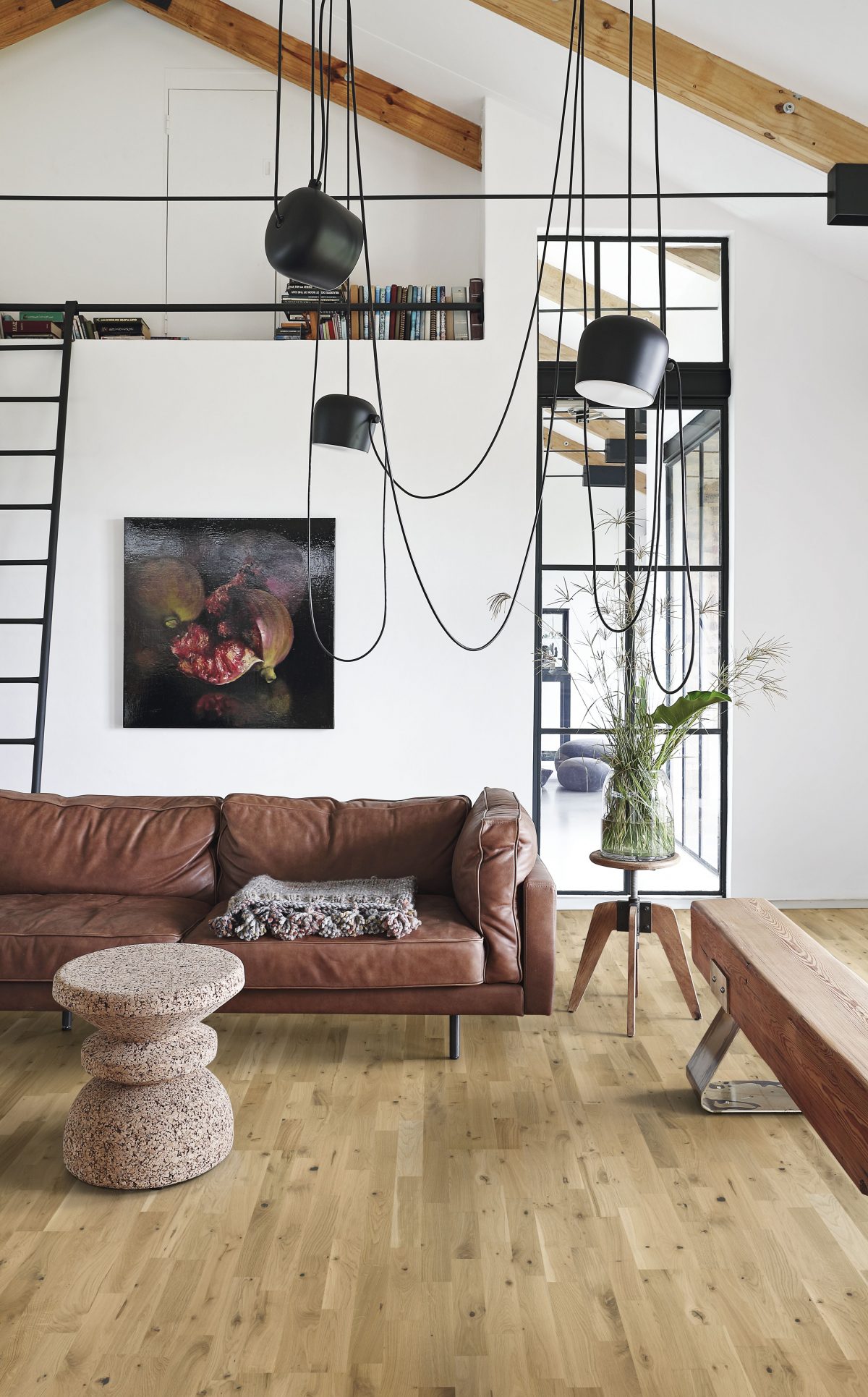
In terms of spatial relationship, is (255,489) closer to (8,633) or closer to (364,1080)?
(8,633)

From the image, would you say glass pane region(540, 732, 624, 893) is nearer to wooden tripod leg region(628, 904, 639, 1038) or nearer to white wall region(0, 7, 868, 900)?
white wall region(0, 7, 868, 900)

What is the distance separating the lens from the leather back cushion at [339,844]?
4.00 meters

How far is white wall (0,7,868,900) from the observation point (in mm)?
5410

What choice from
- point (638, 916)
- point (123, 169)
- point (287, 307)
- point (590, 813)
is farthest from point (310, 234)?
point (123, 169)

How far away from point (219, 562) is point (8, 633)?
→ 1158 mm

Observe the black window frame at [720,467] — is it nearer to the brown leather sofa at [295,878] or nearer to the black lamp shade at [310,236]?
the brown leather sofa at [295,878]

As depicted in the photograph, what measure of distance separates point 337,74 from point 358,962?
4922 millimetres

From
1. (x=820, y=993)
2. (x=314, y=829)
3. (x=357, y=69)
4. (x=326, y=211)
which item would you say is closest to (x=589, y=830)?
(x=314, y=829)

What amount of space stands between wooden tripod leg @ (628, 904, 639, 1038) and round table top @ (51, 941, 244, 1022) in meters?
1.53

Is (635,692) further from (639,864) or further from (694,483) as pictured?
(694,483)

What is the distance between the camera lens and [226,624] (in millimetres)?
5445

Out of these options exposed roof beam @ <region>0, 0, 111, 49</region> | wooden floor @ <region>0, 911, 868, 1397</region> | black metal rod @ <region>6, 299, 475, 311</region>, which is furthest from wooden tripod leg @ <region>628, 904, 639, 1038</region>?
exposed roof beam @ <region>0, 0, 111, 49</region>

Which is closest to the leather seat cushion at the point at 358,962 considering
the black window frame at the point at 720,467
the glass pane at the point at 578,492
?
the black window frame at the point at 720,467

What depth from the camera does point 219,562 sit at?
5426 mm
